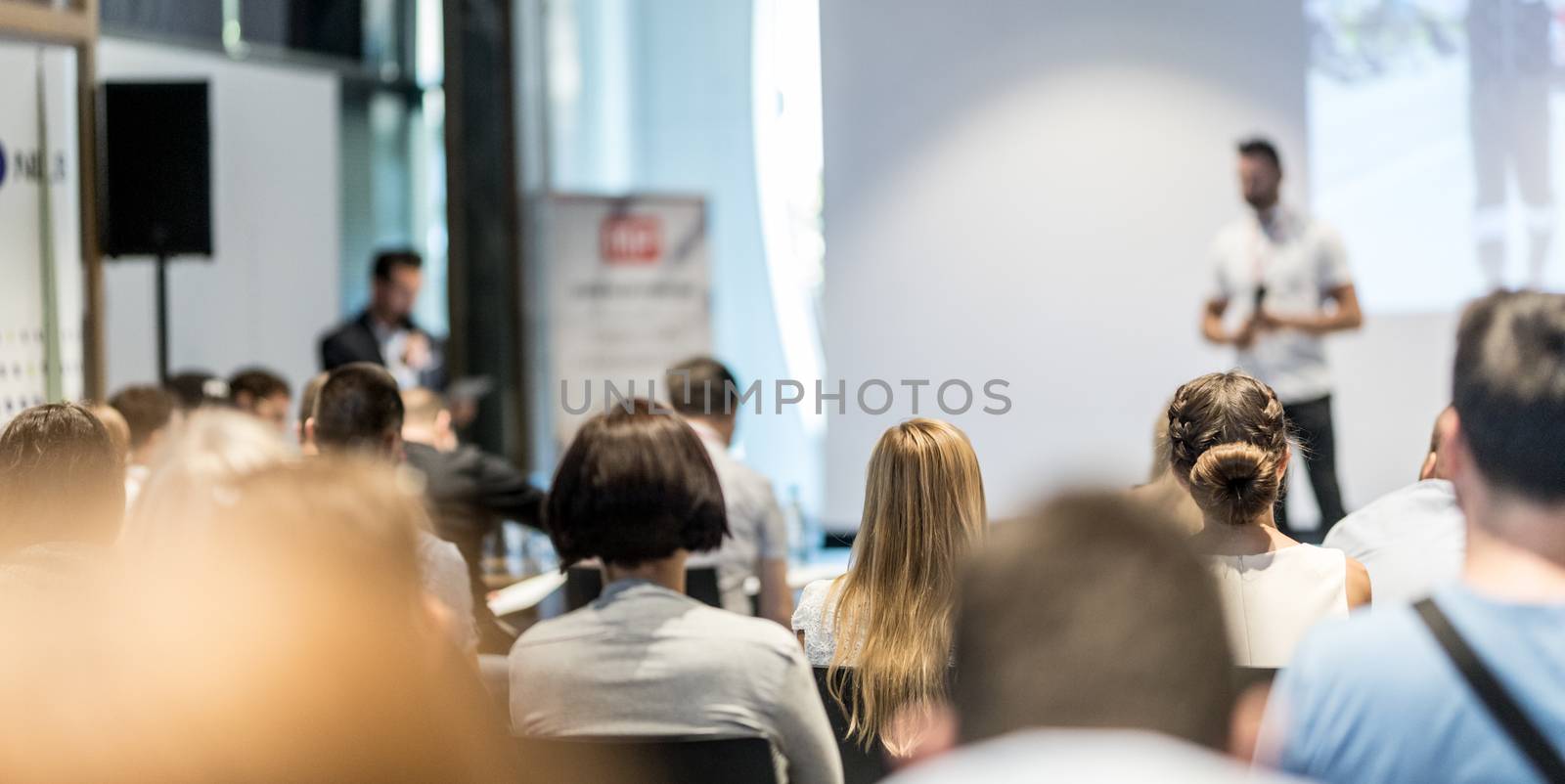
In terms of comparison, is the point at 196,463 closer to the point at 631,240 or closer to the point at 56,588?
the point at 56,588

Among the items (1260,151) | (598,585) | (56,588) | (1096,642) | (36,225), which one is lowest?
(598,585)

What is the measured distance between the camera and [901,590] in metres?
2.38

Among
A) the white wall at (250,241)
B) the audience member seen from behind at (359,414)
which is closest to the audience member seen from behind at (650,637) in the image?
the audience member seen from behind at (359,414)

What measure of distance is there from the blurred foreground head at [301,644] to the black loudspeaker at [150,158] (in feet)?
14.2

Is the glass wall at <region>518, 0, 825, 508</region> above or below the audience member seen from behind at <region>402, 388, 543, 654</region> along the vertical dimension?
above

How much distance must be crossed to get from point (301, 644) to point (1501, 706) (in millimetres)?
1080

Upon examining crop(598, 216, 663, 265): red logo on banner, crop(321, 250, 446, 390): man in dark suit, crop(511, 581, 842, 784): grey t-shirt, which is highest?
crop(598, 216, 663, 265): red logo on banner

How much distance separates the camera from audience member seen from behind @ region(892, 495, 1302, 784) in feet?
3.35

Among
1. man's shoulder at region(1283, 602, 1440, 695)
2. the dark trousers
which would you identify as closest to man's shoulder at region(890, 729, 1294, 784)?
man's shoulder at region(1283, 602, 1440, 695)

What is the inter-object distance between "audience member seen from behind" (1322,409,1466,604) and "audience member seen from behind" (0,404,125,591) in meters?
2.15

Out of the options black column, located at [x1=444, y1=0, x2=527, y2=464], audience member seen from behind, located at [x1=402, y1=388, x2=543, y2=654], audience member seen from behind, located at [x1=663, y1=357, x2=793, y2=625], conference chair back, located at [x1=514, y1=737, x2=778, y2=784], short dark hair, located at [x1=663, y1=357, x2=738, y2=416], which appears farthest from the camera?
black column, located at [x1=444, y1=0, x2=527, y2=464]

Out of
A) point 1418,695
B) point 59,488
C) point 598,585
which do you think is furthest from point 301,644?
point 598,585

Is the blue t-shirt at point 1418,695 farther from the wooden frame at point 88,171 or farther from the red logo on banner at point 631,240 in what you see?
the red logo on banner at point 631,240

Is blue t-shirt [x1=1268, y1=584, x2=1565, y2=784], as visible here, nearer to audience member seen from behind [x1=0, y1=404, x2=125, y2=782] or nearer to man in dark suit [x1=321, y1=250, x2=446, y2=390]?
audience member seen from behind [x1=0, y1=404, x2=125, y2=782]
